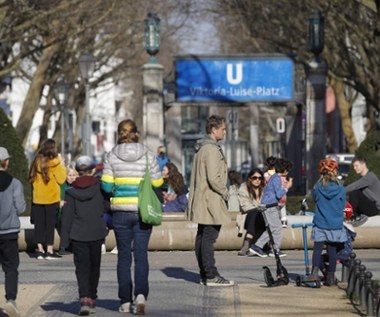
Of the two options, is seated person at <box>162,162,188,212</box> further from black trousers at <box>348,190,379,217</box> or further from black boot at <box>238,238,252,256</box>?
black trousers at <box>348,190,379,217</box>

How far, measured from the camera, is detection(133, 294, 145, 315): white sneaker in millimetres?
14797

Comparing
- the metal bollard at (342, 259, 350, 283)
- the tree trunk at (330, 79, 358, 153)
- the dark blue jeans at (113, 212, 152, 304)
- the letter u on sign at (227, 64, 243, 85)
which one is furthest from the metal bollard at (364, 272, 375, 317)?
the tree trunk at (330, 79, 358, 153)

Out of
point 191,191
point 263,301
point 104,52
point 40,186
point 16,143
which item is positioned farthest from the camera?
point 104,52

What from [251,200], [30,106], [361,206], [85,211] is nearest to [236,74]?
[30,106]

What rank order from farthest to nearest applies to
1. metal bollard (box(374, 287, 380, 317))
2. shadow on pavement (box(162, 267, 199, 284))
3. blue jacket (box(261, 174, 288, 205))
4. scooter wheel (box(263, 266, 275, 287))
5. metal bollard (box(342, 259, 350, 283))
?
blue jacket (box(261, 174, 288, 205)) → shadow on pavement (box(162, 267, 199, 284)) → scooter wheel (box(263, 266, 275, 287)) → metal bollard (box(342, 259, 350, 283)) → metal bollard (box(374, 287, 380, 317))

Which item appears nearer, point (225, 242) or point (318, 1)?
point (225, 242)

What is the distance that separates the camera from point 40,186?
22.7 metres

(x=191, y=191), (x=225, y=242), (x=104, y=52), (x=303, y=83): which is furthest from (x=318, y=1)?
(x=191, y=191)

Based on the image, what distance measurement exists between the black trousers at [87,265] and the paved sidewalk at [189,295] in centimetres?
32

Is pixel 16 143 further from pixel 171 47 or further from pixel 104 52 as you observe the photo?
pixel 171 47

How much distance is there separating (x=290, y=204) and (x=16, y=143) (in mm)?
6088

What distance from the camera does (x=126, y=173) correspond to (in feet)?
48.6

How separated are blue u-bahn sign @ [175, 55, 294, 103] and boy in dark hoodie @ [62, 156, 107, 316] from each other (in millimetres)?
24748

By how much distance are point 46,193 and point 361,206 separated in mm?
4782
